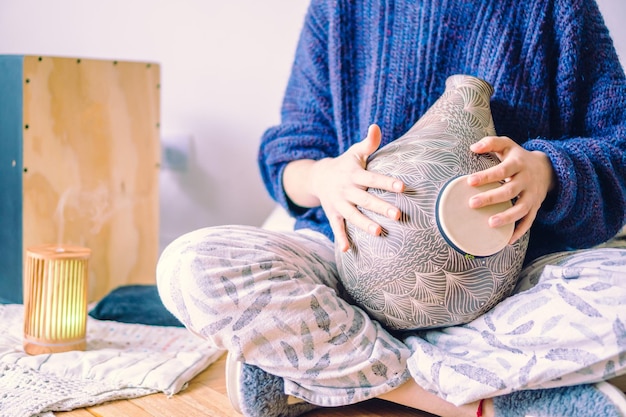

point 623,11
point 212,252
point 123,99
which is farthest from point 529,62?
point 123,99

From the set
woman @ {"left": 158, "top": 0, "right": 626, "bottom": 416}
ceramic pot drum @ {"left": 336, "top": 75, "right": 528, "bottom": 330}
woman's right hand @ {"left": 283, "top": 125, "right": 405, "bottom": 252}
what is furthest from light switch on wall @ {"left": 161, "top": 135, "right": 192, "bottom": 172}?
ceramic pot drum @ {"left": 336, "top": 75, "right": 528, "bottom": 330}

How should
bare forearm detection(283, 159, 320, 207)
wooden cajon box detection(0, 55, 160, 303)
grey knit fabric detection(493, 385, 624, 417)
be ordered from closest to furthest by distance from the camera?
grey knit fabric detection(493, 385, 624, 417) → bare forearm detection(283, 159, 320, 207) → wooden cajon box detection(0, 55, 160, 303)

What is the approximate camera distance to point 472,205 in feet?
2.45

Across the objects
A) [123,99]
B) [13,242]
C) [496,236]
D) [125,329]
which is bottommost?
[125,329]

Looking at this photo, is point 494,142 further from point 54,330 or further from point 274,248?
point 54,330

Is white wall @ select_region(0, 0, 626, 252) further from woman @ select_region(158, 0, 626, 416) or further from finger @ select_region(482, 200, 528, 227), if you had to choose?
finger @ select_region(482, 200, 528, 227)

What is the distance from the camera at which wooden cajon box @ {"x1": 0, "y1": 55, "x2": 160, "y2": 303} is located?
1.30m

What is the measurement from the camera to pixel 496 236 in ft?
2.50

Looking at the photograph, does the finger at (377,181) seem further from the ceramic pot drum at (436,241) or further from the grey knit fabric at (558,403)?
the grey knit fabric at (558,403)

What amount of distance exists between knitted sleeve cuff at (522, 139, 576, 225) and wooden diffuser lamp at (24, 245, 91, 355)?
2.22 ft

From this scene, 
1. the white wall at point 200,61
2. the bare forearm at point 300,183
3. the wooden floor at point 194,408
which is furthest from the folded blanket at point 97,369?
the white wall at point 200,61

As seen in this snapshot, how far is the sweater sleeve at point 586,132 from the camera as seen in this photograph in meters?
0.86

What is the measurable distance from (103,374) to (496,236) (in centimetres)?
55

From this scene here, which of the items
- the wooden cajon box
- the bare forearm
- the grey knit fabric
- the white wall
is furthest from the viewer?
the white wall
